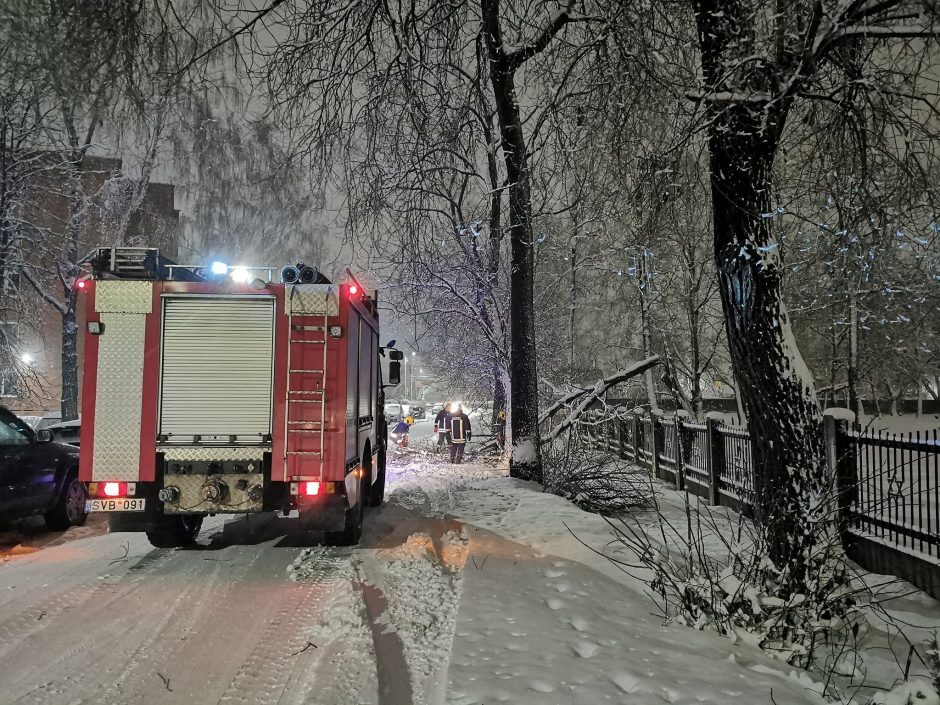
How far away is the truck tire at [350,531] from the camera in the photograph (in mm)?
7254

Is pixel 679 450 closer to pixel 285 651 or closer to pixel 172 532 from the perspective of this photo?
pixel 172 532

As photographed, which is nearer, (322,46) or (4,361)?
(322,46)

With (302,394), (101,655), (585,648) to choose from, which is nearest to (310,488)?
(302,394)

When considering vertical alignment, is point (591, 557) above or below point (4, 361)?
below

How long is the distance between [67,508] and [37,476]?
83 centimetres

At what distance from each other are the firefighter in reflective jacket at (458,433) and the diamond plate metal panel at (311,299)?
38.4ft

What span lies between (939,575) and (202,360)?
276 inches

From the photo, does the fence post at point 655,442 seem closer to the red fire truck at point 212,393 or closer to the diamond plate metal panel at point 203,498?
the red fire truck at point 212,393

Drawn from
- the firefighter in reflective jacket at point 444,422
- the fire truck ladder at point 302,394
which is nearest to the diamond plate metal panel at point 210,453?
the fire truck ladder at point 302,394

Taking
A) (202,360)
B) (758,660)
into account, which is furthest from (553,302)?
(758,660)

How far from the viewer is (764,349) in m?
4.87

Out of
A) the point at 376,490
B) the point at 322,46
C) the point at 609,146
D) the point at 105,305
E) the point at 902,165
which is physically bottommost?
the point at 376,490

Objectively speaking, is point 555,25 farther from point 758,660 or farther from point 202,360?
point 758,660

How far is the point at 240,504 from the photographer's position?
6441mm
